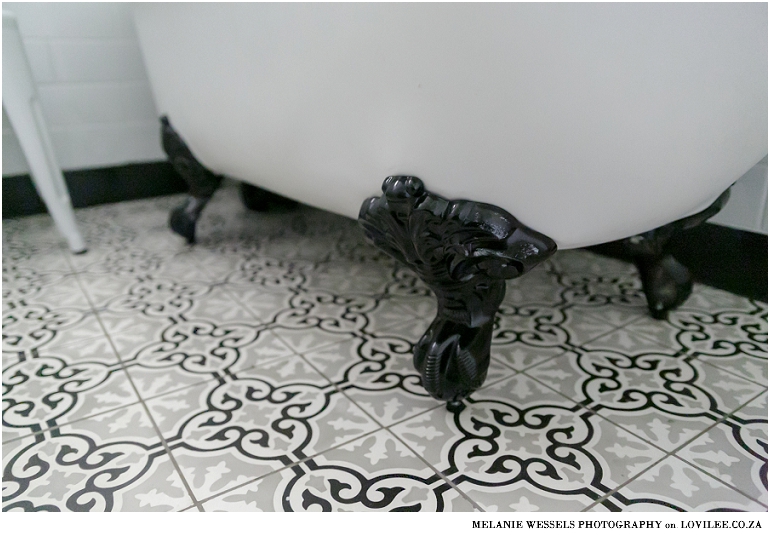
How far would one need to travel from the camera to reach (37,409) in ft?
2.07

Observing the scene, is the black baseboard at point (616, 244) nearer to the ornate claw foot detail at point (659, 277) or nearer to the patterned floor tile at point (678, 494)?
the ornate claw foot detail at point (659, 277)

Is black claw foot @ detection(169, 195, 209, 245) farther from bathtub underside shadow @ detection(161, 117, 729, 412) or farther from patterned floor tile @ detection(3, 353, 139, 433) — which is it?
bathtub underside shadow @ detection(161, 117, 729, 412)

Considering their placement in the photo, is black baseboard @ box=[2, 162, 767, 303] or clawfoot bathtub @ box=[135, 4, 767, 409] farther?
black baseboard @ box=[2, 162, 767, 303]

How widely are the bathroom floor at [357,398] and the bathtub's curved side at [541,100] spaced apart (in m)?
0.22

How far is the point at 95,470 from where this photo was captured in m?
0.53

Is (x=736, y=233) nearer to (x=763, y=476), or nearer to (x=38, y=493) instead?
(x=763, y=476)

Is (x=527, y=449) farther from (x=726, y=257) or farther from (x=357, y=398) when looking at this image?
(x=726, y=257)

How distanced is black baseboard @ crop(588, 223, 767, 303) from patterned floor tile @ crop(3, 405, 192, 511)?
751 mm

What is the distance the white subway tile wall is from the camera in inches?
53.1

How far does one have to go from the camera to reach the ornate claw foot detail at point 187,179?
1091 millimetres

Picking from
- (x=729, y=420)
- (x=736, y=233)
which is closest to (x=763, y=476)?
(x=729, y=420)

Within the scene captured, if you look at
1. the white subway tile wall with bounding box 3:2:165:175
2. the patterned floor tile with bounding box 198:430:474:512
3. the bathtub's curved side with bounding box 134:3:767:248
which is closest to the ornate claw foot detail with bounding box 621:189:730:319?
the bathtub's curved side with bounding box 134:3:767:248

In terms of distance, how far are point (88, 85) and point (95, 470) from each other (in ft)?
4.06

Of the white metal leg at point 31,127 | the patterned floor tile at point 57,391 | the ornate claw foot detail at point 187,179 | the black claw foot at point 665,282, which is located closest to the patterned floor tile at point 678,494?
the black claw foot at point 665,282
